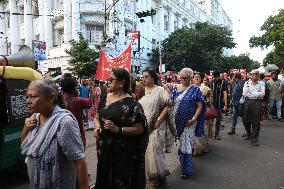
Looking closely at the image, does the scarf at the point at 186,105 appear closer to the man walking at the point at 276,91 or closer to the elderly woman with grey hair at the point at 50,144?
the elderly woman with grey hair at the point at 50,144

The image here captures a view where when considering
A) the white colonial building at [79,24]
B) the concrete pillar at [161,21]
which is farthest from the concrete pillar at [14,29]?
the concrete pillar at [161,21]

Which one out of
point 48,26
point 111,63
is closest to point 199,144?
point 111,63

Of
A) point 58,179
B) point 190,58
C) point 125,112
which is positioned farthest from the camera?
point 190,58

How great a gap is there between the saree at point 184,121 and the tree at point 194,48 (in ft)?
96.3

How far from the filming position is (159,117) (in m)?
5.09

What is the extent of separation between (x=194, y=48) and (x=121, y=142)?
108 feet

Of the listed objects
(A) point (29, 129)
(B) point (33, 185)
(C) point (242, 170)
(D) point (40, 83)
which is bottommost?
(C) point (242, 170)

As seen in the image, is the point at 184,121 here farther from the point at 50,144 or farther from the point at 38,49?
the point at 38,49

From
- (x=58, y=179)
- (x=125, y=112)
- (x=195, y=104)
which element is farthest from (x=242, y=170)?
(x=58, y=179)

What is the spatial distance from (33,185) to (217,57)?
36.6 m

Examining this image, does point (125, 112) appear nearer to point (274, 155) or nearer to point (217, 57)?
point (274, 155)

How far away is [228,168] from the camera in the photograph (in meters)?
6.42

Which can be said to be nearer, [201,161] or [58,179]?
[58,179]

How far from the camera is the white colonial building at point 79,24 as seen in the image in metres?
28.0
